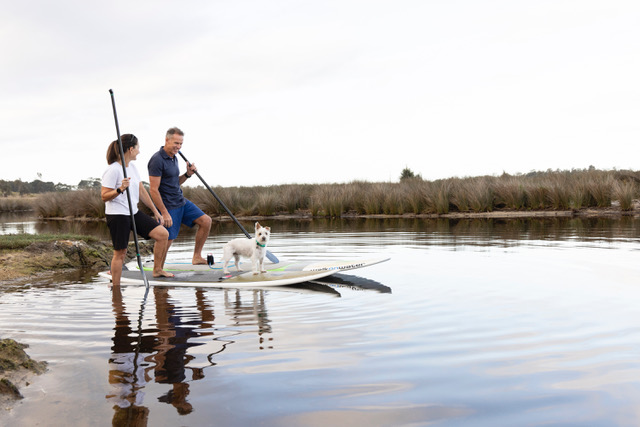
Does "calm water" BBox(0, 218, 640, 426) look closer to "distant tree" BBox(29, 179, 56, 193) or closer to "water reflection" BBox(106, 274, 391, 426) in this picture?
"water reflection" BBox(106, 274, 391, 426)

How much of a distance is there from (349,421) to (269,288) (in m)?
5.09

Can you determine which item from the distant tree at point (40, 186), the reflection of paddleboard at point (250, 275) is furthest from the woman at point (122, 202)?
the distant tree at point (40, 186)

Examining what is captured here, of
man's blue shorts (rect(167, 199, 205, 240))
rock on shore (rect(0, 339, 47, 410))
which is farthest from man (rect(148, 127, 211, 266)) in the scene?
rock on shore (rect(0, 339, 47, 410))

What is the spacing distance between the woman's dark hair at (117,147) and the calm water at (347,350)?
1.95 m

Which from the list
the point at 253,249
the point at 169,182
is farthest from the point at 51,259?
the point at 253,249

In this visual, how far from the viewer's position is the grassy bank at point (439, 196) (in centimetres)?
Answer: 2345

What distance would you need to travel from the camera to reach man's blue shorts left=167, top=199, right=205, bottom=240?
9.28 m

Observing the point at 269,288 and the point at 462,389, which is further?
the point at 269,288

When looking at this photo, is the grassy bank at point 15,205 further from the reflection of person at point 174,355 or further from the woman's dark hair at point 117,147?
the reflection of person at point 174,355

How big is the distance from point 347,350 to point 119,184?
4.83 metres

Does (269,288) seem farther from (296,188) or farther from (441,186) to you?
(296,188)

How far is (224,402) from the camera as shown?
339 cm

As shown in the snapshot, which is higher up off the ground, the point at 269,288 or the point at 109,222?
the point at 109,222

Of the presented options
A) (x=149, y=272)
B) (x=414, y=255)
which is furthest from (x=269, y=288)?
(x=414, y=255)
